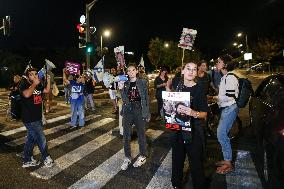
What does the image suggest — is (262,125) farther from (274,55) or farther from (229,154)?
(274,55)

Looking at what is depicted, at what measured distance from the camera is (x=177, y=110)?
4.64 meters

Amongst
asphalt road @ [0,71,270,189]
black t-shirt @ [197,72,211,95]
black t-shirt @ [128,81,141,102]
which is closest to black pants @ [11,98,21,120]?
asphalt road @ [0,71,270,189]

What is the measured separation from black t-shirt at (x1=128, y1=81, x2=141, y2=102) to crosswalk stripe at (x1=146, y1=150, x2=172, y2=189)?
1335 mm

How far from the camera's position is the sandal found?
6.15 meters

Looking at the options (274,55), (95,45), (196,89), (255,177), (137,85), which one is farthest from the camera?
(274,55)

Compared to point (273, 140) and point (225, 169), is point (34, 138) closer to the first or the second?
point (225, 169)

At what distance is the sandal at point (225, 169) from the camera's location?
6148 mm

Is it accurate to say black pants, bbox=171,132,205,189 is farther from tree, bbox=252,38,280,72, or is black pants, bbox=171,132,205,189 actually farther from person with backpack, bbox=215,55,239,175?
tree, bbox=252,38,280,72

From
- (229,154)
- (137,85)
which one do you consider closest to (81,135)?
Result: (137,85)

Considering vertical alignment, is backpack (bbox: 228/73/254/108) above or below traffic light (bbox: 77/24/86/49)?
below

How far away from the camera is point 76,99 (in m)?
10.9

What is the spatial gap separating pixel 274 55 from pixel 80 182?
2753 inches

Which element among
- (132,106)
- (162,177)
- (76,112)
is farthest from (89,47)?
(162,177)

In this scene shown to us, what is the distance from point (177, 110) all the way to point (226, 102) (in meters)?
1.83
